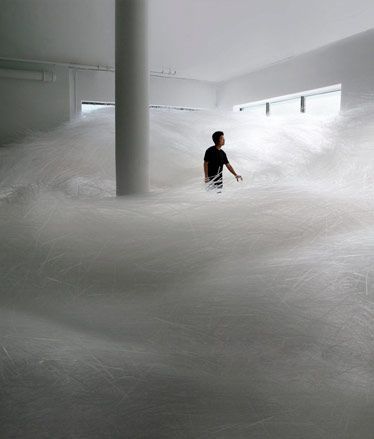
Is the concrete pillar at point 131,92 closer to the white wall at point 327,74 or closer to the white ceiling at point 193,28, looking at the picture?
the white ceiling at point 193,28

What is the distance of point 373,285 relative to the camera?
1.29m

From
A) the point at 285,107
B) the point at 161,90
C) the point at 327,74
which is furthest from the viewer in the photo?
the point at 161,90

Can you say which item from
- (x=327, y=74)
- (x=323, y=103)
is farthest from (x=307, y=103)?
(x=327, y=74)

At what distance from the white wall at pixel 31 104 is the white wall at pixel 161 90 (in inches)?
12.4

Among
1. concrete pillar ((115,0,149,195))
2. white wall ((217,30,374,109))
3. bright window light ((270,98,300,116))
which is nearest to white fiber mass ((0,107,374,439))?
concrete pillar ((115,0,149,195))

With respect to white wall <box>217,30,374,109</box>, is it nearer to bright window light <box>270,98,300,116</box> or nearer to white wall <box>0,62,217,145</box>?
bright window light <box>270,98,300,116</box>

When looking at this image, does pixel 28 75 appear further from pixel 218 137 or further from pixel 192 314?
pixel 192 314

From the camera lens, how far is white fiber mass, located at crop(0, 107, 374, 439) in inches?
38.4

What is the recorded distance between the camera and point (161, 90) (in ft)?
28.4

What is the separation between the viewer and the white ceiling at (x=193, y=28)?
461 cm

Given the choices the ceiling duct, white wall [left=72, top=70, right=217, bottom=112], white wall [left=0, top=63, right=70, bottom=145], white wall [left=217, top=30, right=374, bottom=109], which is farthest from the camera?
white wall [left=72, top=70, right=217, bottom=112]

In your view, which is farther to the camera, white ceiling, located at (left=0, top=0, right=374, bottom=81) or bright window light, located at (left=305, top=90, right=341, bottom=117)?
bright window light, located at (left=305, top=90, right=341, bottom=117)

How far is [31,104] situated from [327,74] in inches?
209

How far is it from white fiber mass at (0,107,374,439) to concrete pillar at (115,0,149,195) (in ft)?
2.66
